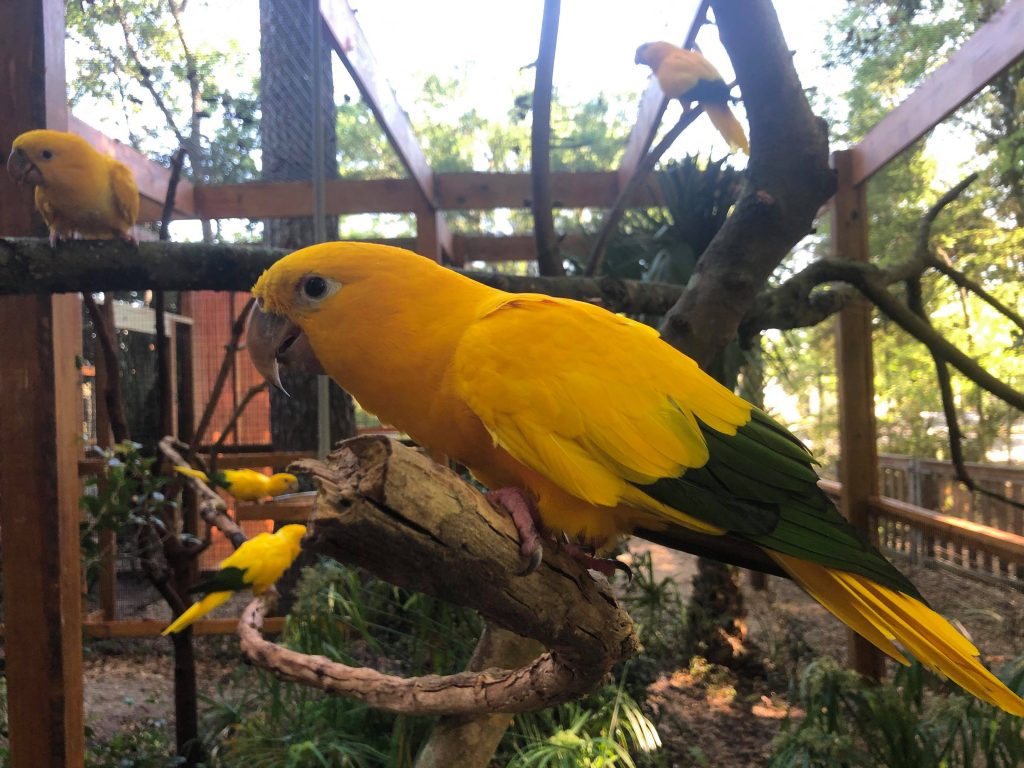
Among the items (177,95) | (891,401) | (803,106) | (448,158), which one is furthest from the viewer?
(448,158)

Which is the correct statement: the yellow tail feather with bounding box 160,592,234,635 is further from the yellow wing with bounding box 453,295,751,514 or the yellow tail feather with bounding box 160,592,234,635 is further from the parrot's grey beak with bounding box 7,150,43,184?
the yellow wing with bounding box 453,295,751,514

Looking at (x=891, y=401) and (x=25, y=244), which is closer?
(x=25, y=244)

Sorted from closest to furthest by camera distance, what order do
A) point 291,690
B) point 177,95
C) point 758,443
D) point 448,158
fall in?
point 758,443 → point 177,95 → point 291,690 → point 448,158

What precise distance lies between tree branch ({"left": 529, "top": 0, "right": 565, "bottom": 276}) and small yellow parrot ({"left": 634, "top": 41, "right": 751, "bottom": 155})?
1.05 metres

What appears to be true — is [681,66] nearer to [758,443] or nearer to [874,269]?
[874,269]

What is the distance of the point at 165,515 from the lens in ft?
9.08

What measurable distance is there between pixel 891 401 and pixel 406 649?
101 inches

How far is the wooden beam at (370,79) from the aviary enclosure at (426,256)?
1 centimetres

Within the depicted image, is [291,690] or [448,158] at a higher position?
[448,158]

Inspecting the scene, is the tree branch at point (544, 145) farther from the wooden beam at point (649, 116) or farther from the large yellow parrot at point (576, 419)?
the large yellow parrot at point (576, 419)

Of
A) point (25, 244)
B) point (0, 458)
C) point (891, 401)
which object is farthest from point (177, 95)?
point (891, 401)

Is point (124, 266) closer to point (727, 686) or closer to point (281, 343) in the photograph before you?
point (281, 343)

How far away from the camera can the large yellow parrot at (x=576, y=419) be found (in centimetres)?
87

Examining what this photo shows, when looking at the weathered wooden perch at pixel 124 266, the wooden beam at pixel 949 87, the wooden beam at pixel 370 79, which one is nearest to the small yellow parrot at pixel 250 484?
the weathered wooden perch at pixel 124 266
